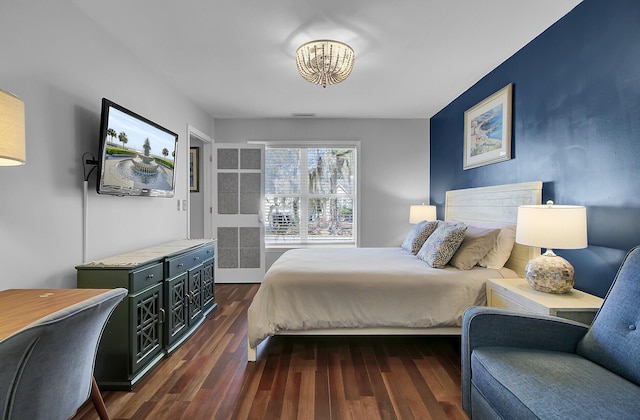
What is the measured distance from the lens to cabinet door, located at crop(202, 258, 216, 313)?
328 cm

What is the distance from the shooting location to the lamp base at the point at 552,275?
1929mm

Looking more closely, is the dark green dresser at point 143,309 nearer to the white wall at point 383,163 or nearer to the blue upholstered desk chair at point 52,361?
the blue upholstered desk chair at point 52,361

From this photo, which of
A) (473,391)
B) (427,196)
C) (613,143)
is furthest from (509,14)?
(427,196)

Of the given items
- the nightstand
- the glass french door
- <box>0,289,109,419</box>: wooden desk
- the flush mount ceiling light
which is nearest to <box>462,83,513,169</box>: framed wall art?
the nightstand

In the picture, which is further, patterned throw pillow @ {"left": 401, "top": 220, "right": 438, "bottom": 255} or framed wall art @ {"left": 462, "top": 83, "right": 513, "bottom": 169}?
patterned throw pillow @ {"left": 401, "top": 220, "right": 438, "bottom": 255}

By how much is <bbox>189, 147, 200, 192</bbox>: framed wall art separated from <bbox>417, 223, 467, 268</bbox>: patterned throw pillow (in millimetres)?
3818

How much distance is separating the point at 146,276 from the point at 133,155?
947mm

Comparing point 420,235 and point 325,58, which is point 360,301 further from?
point 325,58

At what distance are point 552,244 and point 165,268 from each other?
2.67m

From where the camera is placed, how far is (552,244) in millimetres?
1865

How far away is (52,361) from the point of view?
997mm

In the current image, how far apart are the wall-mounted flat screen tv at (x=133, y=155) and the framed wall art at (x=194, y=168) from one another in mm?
2031

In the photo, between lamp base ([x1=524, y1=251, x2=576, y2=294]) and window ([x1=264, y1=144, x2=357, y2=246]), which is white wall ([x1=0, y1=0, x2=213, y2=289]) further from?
lamp base ([x1=524, y1=251, x2=576, y2=294])

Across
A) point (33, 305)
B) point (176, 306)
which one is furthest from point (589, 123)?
point (176, 306)
